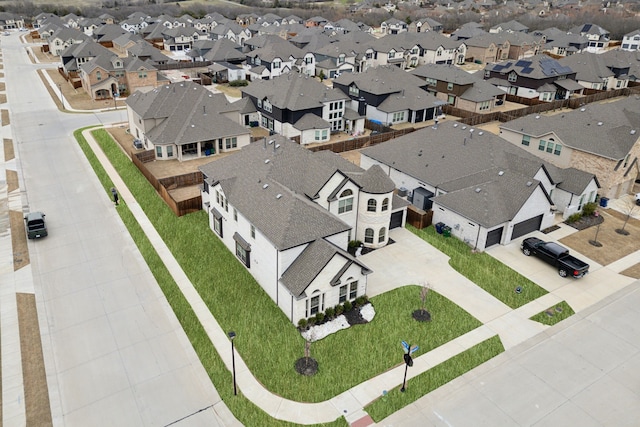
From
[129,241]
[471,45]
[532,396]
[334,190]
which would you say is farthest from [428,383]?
[471,45]

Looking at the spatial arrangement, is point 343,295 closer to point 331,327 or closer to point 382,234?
point 331,327

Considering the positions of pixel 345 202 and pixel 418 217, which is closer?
pixel 345 202

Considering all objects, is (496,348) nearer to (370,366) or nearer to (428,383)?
(428,383)

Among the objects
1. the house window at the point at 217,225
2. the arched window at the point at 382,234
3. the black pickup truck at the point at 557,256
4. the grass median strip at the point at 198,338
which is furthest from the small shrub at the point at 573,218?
the house window at the point at 217,225

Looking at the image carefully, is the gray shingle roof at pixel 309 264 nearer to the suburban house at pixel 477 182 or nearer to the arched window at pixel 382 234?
the arched window at pixel 382 234

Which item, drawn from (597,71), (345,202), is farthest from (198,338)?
(597,71)
